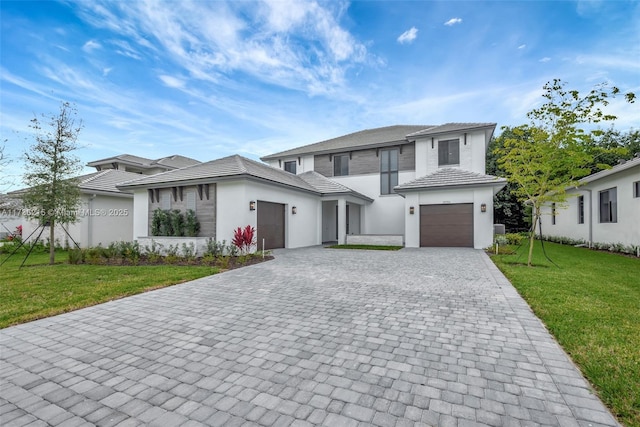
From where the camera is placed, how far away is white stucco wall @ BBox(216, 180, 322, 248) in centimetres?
1188

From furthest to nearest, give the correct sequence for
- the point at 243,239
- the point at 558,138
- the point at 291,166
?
the point at 291,166, the point at 243,239, the point at 558,138

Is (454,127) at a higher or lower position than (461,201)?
higher

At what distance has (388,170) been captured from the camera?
19.5m

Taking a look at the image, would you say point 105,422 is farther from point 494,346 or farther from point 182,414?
point 494,346

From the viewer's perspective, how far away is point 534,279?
673 cm

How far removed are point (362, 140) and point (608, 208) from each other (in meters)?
14.0

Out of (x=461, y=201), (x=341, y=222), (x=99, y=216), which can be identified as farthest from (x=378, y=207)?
(x=99, y=216)

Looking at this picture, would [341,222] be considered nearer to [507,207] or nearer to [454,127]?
[454,127]

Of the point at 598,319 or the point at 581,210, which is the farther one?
the point at 581,210

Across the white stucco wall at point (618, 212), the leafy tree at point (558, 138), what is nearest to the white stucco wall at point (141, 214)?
the leafy tree at point (558, 138)

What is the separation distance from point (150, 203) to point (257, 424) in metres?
14.4

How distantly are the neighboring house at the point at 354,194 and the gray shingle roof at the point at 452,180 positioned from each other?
0.05 m

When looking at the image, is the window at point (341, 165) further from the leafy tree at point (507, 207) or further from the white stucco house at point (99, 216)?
the leafy tree at point (507, 207)

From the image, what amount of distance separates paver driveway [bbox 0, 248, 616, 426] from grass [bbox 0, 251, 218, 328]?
2.08 feet
